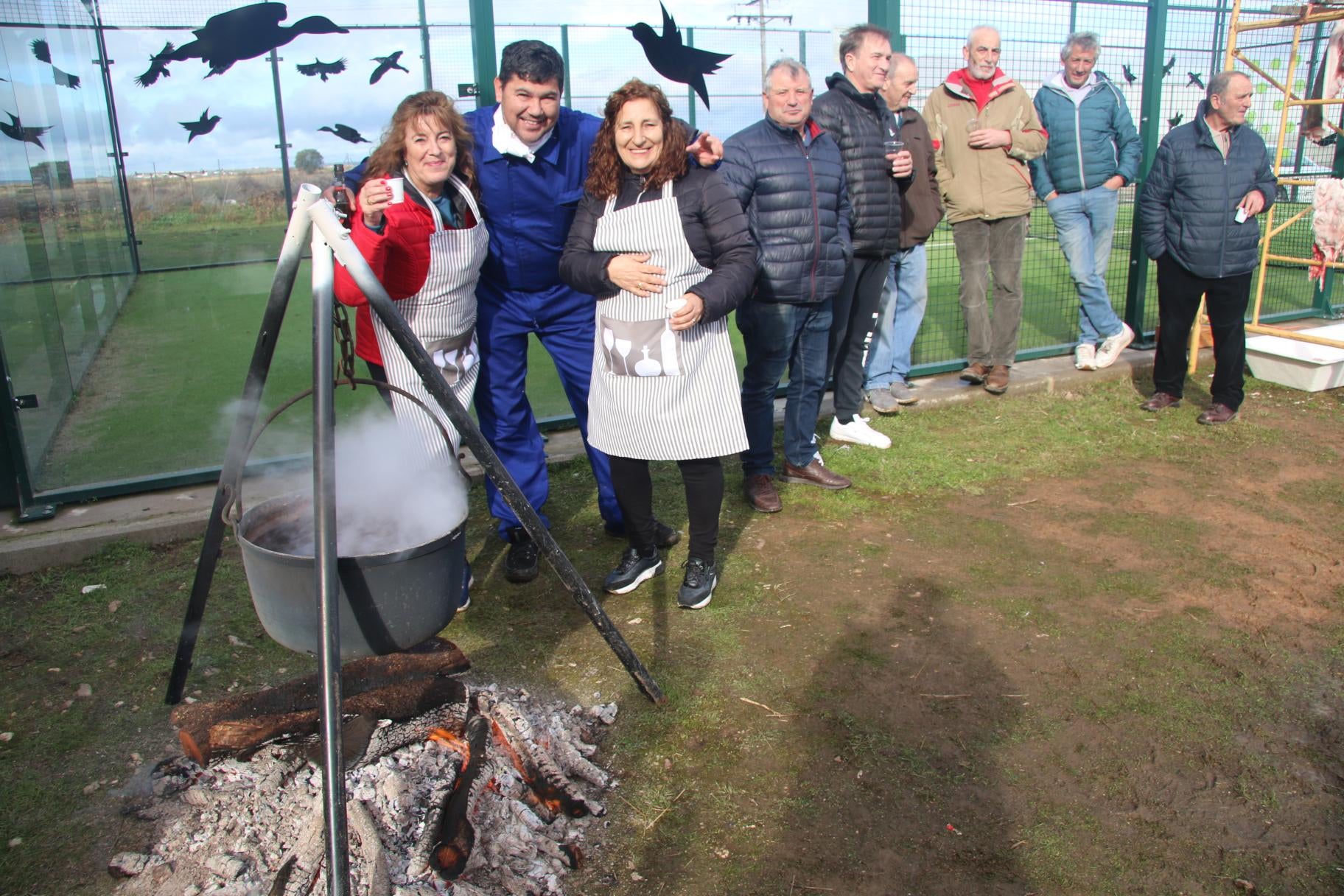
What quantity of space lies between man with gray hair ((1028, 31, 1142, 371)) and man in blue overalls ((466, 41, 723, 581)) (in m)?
3.88

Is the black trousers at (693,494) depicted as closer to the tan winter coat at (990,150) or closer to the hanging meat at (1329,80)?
the tan winter coat at (990,150)

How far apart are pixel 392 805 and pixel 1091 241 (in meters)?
5.90

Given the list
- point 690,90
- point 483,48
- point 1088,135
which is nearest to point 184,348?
point 483,48

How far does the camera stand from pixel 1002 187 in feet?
19.4

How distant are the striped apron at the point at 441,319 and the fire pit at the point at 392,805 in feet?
2.79

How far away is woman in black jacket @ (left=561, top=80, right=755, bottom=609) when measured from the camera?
3258 mm

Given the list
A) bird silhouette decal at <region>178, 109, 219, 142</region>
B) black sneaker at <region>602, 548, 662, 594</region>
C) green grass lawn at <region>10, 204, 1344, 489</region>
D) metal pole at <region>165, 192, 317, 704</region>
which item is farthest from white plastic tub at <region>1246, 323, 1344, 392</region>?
bird silhouette decal at <region>178, 109, 219, 142</region>

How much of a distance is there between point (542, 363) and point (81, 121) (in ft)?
12.3

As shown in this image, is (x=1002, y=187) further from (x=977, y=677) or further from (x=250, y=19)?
(x=250, y=19)

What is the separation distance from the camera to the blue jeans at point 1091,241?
650cm

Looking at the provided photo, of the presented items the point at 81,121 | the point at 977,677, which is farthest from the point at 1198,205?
the point at 81,121

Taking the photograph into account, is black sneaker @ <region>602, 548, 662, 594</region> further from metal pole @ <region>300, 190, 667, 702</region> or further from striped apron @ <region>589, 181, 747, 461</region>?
metal pole @ <region>300, 190, 667, 702</region>

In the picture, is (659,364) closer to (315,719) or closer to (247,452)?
(247,452)

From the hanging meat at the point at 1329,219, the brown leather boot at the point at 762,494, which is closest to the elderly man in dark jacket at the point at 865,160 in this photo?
the brown leather boot at the point at 762,494
